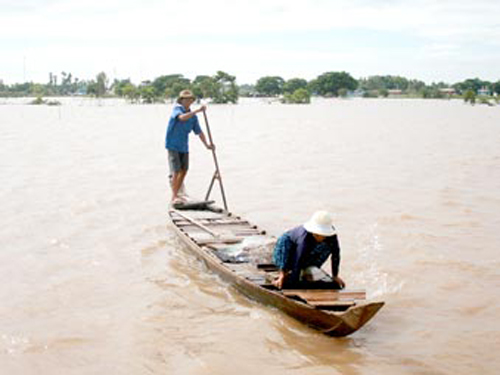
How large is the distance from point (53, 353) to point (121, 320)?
2.89 ft

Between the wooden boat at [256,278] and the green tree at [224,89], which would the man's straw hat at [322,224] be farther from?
the green tree at [224,89]

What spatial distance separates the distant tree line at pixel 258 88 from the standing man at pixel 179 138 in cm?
6986

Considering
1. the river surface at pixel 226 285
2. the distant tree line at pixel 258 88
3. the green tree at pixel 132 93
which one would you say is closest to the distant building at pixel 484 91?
the distant tree line at pixel 258 88

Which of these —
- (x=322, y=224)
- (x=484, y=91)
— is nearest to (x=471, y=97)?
(x=484, y=91)

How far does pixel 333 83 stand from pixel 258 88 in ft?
55.1

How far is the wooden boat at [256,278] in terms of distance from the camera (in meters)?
5.07

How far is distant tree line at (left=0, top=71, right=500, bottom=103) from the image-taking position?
81.1 meters

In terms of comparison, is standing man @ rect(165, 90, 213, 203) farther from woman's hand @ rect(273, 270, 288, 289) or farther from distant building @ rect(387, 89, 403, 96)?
distant building @ rect(387, 89, 403, 96)

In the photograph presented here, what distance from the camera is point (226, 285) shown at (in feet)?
21.6

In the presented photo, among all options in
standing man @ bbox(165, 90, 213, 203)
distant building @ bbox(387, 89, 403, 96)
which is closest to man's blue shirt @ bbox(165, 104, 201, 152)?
standing man @ bbox(165, 90, 213, 203)

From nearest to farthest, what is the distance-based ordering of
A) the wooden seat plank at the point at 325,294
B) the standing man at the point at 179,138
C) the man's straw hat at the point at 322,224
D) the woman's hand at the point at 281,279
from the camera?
the man's straw hat at the point at 322,224
the wooden seat plank at the point at 325,294
the woman's hand at the point at 281,279
the standing man at the point at 179,138

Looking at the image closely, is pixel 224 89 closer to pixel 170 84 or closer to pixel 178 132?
pixel 170 84

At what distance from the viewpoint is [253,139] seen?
88.1 feet

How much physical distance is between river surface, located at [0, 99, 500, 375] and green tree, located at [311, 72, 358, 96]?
11036 centimetres
